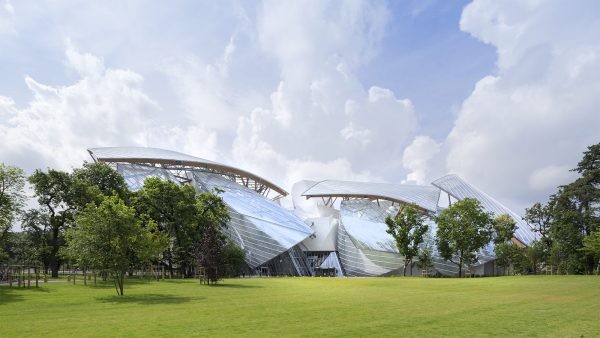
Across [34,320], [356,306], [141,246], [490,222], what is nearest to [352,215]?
[490,222]

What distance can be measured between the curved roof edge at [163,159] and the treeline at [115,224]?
16276mm

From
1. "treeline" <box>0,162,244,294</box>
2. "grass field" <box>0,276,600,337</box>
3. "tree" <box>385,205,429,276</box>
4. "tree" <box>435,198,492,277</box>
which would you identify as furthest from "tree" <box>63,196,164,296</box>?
"tree" <box>435,198,492,277</box>

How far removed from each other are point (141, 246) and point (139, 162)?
54974mm

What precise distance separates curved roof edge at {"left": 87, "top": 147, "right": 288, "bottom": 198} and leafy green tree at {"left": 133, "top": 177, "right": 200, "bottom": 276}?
28.1 metres

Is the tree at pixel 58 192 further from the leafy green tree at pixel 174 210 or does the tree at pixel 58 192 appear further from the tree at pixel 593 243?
the tree at pixel 593 243

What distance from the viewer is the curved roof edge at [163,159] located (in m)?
78.4

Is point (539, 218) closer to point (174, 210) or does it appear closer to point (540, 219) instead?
point (540, 219)

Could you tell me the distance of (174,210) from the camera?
2041 inches

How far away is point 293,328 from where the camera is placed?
533 inches

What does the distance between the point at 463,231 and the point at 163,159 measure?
1998 inches

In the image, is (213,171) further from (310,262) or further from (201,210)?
(201,210)

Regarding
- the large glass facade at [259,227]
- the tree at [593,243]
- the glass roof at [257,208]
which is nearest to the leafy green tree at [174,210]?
the large glass facade at [259,227]

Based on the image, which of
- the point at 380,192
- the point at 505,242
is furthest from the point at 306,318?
the point at 380,192

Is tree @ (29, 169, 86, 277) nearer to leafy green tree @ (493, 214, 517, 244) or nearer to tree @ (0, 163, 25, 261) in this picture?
tree @ (0, 163, 25, 261)
